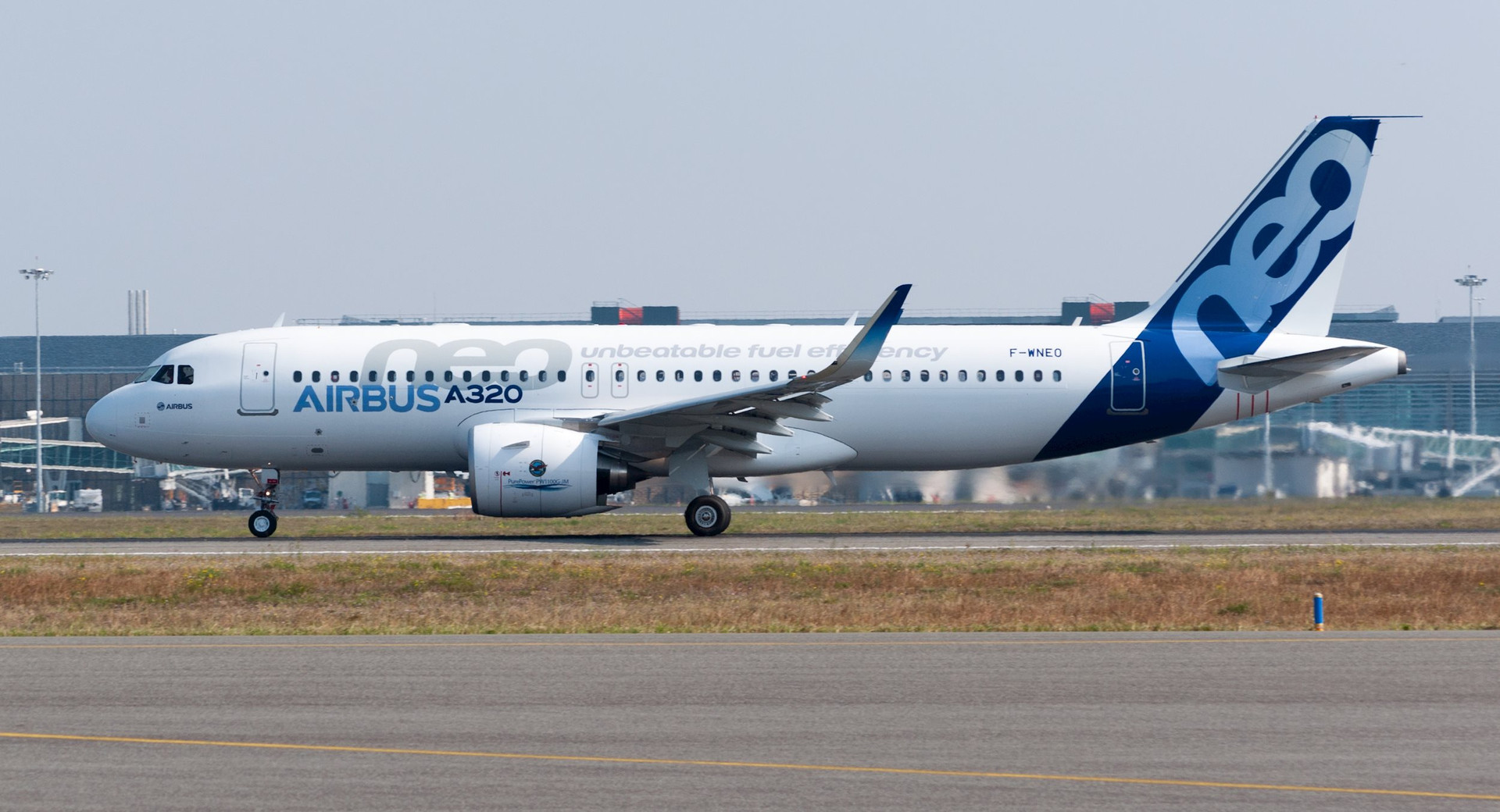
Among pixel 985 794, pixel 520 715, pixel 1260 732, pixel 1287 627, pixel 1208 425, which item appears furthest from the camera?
pixel 1208 425

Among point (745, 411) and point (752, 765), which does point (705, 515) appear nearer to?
point (745, 411)

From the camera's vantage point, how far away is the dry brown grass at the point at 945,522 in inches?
1189

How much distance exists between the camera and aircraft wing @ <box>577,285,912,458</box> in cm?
2497

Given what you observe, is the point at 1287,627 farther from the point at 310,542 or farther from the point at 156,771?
the point at 310,542

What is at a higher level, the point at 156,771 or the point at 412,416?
the point at 412,416

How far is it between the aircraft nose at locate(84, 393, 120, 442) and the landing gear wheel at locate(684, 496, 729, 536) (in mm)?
11640

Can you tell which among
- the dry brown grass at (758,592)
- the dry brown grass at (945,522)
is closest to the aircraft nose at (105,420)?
the dry brown grass at (945,522)

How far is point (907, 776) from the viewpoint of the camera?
8.38 metres

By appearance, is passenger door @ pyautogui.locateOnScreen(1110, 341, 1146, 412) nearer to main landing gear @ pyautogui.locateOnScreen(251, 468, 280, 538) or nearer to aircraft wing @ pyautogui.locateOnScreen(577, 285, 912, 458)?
aircraft wing @ pyautogui.locateOnScreen(577, 285, 912, 458)

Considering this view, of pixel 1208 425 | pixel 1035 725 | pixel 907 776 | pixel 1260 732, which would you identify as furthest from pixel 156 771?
pixel 1208 425

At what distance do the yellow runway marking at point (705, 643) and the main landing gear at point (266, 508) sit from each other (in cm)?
1445

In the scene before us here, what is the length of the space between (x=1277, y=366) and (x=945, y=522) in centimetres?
844

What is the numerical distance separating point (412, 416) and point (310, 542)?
122 inches

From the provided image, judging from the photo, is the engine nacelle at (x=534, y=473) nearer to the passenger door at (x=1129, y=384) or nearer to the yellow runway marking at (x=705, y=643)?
the passenger door at (x=1129, y=384)
